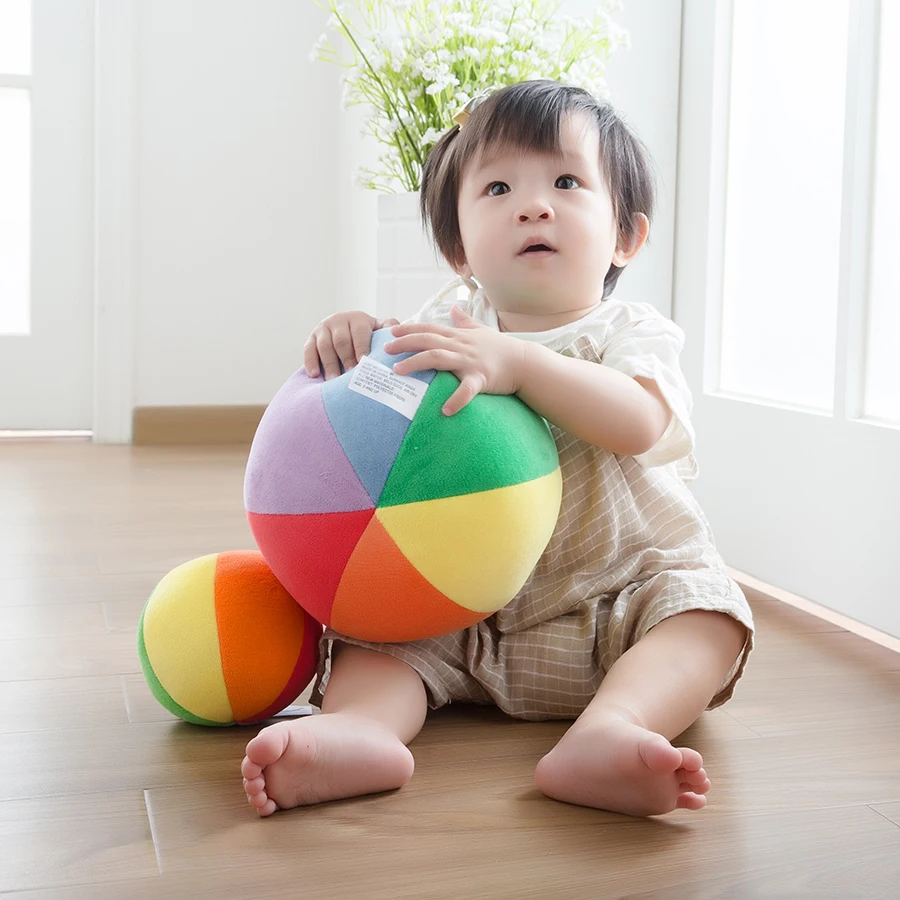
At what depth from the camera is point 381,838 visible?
30.6 inches

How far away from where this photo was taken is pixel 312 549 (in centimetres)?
89

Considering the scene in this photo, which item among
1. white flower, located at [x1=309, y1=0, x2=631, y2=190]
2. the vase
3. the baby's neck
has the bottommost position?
the baby's neck

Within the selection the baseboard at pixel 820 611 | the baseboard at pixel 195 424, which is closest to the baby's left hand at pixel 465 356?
the baseboard at pixel 820 611

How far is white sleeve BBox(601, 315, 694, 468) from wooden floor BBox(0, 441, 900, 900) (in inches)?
9.3

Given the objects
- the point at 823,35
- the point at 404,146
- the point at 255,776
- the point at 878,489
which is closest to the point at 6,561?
the point at 404,146

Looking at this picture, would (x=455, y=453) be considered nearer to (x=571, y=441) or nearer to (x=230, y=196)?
(x=571, y=441)

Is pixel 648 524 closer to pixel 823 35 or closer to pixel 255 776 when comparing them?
pixel 255 776

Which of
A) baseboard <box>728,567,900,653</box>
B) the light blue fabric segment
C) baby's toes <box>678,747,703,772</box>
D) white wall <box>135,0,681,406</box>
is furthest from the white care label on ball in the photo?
white wall <box>135,0,681,406</box>

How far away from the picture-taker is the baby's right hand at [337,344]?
102 centimetres

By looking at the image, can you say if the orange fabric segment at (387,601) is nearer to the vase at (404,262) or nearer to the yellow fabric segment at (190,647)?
the yellow fabric segment at (190,647)

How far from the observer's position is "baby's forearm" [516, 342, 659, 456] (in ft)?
3.09

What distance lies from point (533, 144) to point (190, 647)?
519 millimetres

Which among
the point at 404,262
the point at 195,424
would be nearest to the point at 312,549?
the point at 404,262

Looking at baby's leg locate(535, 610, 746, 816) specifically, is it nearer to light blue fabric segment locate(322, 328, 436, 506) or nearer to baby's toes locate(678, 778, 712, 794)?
baby's toes locate(678, 778, 712, 794)
